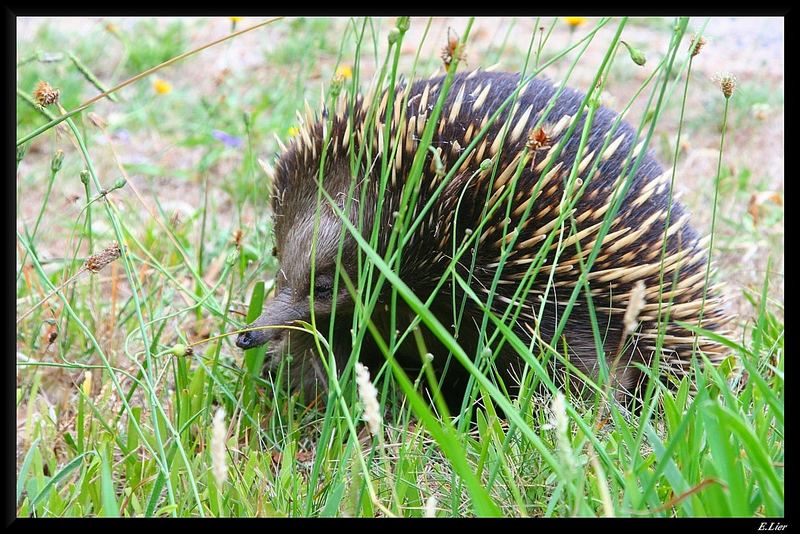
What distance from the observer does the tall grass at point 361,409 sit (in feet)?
3.63

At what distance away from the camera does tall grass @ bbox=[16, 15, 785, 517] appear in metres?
1.11

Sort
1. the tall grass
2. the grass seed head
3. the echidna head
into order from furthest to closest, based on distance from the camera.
Result: 1. the echidna head
2. the grass seed head
3. the tall grass

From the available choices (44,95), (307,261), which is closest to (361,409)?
(307,261)

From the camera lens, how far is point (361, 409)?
1316 mm

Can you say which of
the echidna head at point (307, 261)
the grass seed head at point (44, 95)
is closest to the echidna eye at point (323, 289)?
the echidna head at point (307, 261)

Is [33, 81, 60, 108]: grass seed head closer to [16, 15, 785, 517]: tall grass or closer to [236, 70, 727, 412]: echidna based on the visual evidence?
[16, 15, 785, 517]: tall grass

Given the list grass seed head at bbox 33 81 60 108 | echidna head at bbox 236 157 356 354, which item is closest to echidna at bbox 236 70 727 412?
echidna head at bbox 236 157 356 354

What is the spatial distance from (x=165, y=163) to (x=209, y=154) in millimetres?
290

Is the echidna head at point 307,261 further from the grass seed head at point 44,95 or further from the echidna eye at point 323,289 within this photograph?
the grass seed head at point 44,95

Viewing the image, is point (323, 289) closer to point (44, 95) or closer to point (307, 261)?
point (307, 261)
